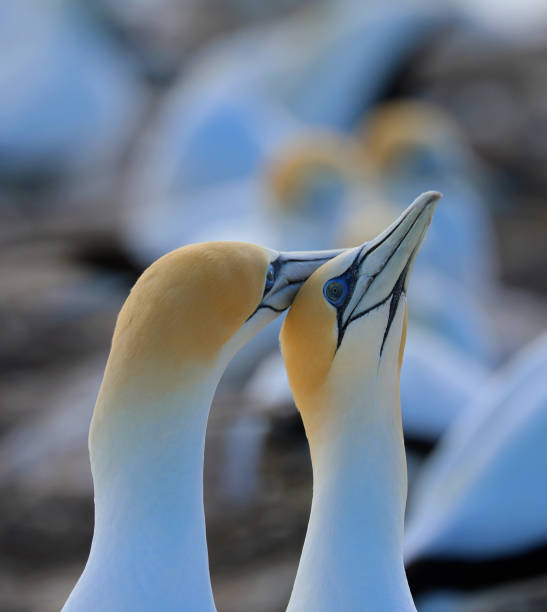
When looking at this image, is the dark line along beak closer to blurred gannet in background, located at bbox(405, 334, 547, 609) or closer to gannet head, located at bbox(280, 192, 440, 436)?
gannet head, located at bbox(280, 192, 440, 436)

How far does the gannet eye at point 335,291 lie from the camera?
2.72 metres

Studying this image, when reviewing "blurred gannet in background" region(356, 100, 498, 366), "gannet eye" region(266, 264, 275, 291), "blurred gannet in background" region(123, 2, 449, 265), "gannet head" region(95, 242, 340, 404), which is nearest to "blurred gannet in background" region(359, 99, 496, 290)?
"blurred gannet in background" region(356, 100, 498, 366)

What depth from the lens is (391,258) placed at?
277cm

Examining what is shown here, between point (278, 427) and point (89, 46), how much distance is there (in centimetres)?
1185

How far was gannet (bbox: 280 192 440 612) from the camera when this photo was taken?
2658 millimetres

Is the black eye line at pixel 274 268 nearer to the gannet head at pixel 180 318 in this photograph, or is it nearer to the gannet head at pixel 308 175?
the gannet head at pixel 180 318

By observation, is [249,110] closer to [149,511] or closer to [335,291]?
[335,291]

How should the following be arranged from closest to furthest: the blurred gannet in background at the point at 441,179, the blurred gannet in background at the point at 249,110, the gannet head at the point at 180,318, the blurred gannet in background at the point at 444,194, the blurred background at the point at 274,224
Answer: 1. the gannet head at the point at 180,318
2. the blurred background at the point at 274,224
3. the blurred gannet in background at the point at 444,194
4. the blurred gannet in background at the point at 441,179
5. the blurred gannet in background at the point at 249,110

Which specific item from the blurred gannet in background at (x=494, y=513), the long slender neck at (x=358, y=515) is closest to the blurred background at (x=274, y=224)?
the blurred gannet in background at (x=494, y=513)

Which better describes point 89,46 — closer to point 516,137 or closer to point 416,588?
point 516,137

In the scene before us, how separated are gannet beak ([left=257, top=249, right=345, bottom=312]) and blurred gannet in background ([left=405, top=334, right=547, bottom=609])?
155cm

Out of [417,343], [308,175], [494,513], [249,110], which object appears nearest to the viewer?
[494,513]

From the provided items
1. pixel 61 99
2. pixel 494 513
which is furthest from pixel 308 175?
pixel 61 99

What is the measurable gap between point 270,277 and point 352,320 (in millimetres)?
198
